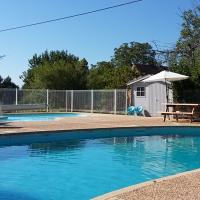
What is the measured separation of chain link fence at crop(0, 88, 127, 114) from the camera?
27.4m

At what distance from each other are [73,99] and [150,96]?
7481 millimetres

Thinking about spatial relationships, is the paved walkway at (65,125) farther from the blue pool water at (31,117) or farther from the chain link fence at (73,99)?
the chain link fence at (73,99)

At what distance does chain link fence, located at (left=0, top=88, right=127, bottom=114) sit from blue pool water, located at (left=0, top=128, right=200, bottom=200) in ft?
34.8

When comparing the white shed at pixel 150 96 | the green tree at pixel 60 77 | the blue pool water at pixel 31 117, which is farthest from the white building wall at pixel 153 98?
the green tree at pixel 60 77

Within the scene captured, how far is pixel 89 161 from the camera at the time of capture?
11.2 metres

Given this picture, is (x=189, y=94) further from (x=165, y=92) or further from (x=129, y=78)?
(x=129, y=78)

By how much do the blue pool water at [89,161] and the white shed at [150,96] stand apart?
7789 millimetres

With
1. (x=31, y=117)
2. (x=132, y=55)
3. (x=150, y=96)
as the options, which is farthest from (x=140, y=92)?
(x=132, y=55)

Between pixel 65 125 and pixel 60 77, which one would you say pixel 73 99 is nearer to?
pixel 60 77

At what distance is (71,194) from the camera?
774 cm

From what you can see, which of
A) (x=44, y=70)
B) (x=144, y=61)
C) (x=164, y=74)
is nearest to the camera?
(x=164, y=74)

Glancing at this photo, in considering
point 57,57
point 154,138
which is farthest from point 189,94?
point 57,57

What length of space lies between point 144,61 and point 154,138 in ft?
179

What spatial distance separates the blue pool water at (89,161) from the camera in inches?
323
